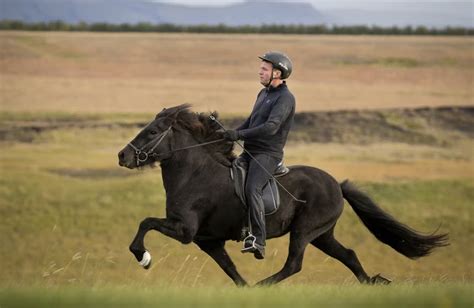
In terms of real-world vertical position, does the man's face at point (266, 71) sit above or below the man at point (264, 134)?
above

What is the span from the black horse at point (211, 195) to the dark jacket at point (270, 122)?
0.39m

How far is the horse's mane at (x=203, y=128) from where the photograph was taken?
42.0ft

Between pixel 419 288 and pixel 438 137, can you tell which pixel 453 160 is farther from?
pixel 419 288

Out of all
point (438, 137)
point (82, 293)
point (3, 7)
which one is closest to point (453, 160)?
point (438, 137)

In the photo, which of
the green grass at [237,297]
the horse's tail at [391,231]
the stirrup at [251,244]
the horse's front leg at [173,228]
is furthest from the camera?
the horse's tail at [391,231]

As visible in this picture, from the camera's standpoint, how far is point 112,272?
2519cm

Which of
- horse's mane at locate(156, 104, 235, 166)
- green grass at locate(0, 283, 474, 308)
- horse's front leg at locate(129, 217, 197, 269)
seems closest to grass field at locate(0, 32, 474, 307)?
green grass at locate(0, 283, 474, 308)

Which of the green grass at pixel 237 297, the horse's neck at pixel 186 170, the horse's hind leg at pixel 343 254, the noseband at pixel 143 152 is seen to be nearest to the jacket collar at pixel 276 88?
the horse's neck at pixel 186 170

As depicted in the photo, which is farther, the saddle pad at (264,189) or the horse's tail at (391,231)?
the horse's tail at (391,231)

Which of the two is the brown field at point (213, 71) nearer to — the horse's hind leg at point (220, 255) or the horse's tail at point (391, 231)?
the horse's tail at point (391, 231)

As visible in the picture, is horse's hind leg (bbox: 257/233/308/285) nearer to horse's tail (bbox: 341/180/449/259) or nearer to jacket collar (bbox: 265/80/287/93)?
horse's tail (bbox: 341/180/449/259)

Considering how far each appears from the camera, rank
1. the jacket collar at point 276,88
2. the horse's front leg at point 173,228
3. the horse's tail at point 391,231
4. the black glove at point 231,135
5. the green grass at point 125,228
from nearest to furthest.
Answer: the horse's front leg at point 173,228 → the black glove at point 231,135 → the jacket collar at point 276,88 → the horse's tail at point 391,231 → the green grass at point 125,228

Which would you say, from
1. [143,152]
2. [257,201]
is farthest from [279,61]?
[143,152]

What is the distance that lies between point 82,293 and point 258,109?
3600mm
